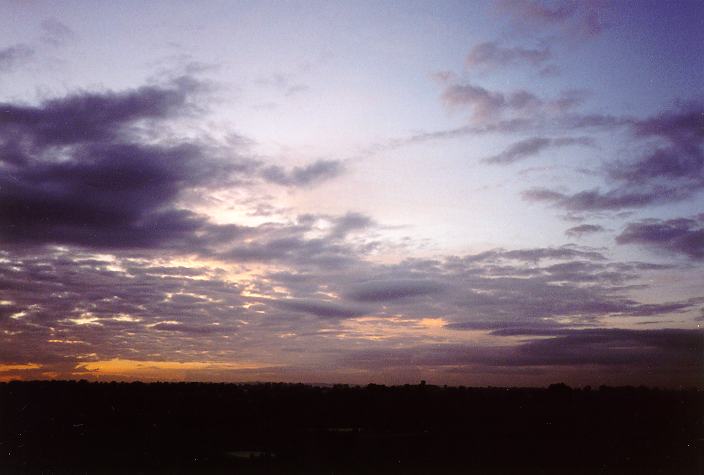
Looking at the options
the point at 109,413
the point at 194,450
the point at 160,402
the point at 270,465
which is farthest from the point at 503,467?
the point at 160,402

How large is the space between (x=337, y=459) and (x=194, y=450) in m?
15.9

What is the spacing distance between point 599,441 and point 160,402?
91284mm

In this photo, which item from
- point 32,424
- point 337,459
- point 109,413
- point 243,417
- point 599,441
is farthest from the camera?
point 109,413

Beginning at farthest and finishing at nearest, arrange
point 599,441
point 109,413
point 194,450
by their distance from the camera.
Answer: point 109,413
point 599,441
point 194,450

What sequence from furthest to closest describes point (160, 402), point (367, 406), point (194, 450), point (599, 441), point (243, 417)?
1. point (160, 402)
2. point (367, 406)
3. point (243, 417)
4. point (599, 441)
5. point (194, 450)

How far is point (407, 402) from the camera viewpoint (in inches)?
4879

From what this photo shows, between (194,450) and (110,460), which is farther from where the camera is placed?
(194,450)

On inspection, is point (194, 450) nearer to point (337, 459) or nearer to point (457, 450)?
point (337, 459)

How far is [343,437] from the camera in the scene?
252 ft

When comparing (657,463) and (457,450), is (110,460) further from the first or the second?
(657,463)

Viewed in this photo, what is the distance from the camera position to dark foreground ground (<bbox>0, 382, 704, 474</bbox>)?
56.7 meters

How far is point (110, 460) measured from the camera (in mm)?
58094

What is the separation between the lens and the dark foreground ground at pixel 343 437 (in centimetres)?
5666

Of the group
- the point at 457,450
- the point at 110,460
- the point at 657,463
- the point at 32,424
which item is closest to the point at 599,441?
the point at 657,463
